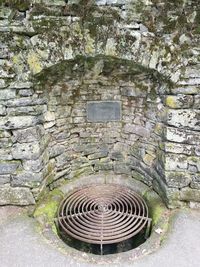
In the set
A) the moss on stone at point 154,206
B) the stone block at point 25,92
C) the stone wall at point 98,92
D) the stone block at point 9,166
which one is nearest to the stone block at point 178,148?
the stone wall at point 98,92

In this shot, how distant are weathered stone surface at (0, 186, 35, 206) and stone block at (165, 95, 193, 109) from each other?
205cm

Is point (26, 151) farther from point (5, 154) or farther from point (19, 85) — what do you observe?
point (19, 85)

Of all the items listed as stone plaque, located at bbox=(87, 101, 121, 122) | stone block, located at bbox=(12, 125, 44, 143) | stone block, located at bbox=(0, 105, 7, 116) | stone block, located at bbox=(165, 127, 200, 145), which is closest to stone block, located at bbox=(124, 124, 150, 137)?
stone plaque, located at bbox=(87, 101, 121, 122)

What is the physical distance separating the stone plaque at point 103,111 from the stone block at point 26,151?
2.84 feet

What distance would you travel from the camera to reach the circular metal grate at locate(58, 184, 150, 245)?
3.62 metres

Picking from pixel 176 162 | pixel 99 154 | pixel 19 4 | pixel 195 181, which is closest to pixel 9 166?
pixel 99 154

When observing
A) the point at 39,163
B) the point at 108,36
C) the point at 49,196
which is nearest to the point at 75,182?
the point at 49,196

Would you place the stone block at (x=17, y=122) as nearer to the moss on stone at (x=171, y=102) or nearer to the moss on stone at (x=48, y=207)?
the moss on stone at (x=48, y=207)

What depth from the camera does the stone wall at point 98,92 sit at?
3334 mm

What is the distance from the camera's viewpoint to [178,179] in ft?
12.7

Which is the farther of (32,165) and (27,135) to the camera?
(32,165)

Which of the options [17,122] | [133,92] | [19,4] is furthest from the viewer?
[133,92]

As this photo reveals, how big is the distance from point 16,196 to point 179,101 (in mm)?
2307

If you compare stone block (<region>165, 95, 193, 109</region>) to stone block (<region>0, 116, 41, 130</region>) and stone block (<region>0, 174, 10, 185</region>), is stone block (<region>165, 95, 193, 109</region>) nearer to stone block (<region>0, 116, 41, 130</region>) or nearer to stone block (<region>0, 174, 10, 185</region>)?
stone block (<region>0, 116, 41, 130</region>)
